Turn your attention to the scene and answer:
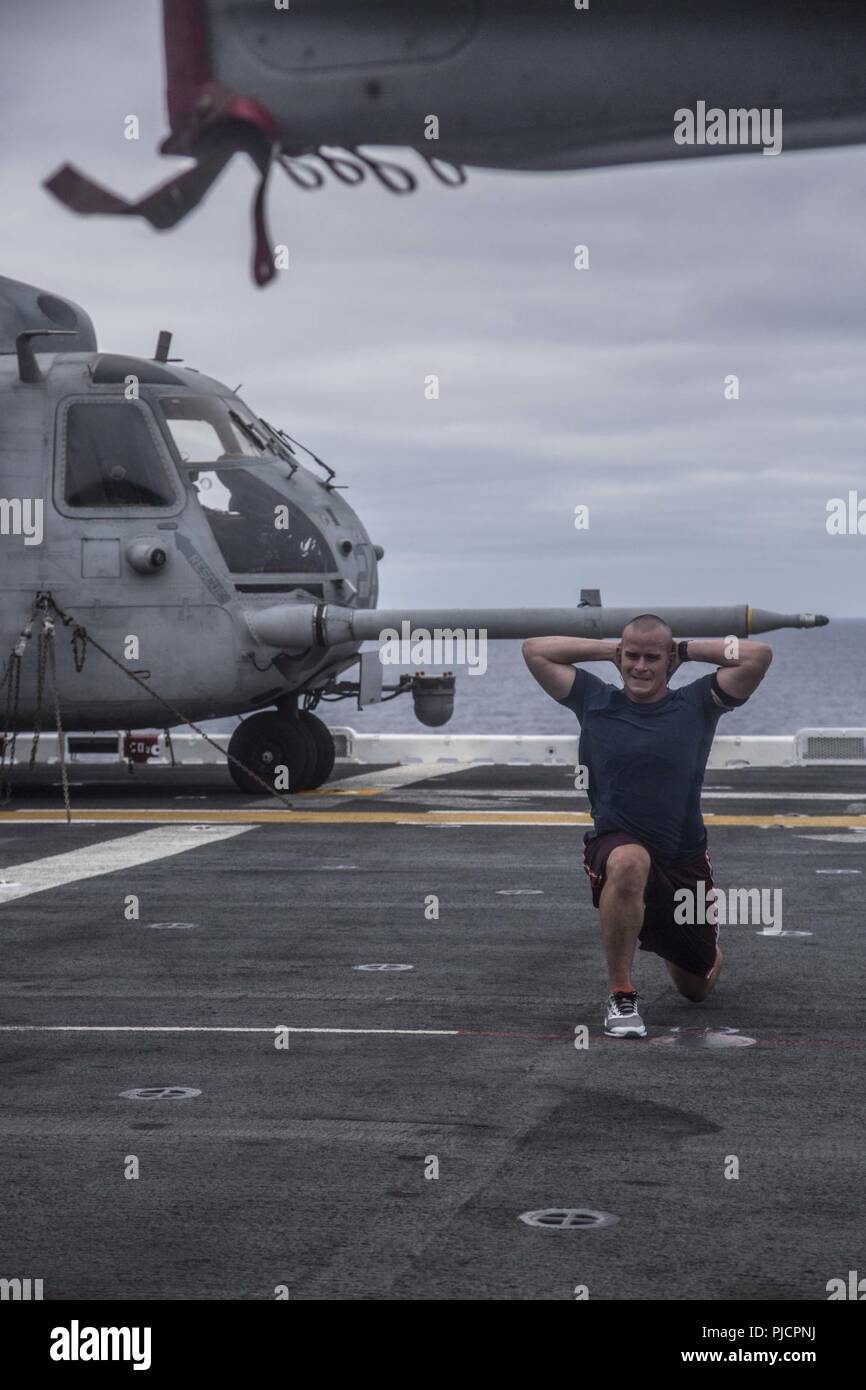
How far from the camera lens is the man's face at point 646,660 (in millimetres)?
7293

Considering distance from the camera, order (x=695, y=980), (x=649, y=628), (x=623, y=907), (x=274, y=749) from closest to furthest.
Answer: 1. (x=649, y=628)
2. (x=623, y=907)
3. (x=695, y=980)
4. (x=274, y=749)

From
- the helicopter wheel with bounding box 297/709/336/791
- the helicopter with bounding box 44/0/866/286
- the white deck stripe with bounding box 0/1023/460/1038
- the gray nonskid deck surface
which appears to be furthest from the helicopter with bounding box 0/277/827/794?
the helicopter with bounding box 44/0/866/286

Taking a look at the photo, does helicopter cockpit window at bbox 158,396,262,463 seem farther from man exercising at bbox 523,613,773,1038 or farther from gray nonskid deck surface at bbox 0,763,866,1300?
man exercising at bbox 523,613,773,1038

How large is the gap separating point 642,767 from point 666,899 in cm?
64

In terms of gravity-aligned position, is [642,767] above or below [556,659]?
below

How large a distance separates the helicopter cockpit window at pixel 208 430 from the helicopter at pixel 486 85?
17403mm

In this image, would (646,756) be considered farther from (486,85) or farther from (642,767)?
(486,85)

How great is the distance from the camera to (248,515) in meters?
19.2

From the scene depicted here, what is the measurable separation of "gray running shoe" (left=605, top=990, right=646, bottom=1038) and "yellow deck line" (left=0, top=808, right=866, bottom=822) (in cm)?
945

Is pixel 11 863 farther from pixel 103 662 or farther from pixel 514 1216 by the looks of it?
pixel 514 1216

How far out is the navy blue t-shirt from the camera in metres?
7.55

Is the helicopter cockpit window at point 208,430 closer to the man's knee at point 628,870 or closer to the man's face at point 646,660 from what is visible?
the man's face at point 646,660

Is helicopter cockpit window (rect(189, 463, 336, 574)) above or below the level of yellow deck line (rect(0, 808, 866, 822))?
above

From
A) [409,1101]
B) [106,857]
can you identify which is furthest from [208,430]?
[409,1101]
